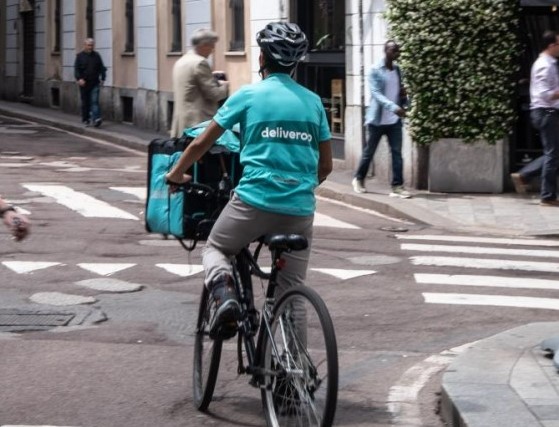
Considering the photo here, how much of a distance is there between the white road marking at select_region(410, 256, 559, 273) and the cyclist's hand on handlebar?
5.18 m

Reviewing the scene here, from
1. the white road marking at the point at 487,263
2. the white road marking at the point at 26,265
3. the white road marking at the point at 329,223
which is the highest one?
the white road marking at the point at 329,223

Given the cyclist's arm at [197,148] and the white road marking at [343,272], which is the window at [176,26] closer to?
the white road marking at [343,272]

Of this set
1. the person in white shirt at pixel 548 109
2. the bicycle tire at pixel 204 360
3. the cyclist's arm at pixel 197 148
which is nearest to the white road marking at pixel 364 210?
the person in white shirt at pixel 548 109

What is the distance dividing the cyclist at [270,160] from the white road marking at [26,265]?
15.5ft

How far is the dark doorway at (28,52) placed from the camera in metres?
38.1

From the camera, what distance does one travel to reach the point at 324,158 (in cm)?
654

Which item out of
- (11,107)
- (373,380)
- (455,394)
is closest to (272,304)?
(455,394)

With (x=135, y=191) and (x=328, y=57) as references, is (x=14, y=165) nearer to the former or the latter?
(x=135, y=191)

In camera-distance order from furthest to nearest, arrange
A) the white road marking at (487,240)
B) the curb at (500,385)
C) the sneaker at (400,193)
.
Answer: the sneaker at (400,193) → the white road marking at (487,240) → the curb at (500,385)

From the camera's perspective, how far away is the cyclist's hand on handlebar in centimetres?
652

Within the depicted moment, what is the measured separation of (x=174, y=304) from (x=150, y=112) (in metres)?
19.2

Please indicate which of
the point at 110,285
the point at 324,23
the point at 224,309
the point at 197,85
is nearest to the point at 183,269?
the point at 110,285

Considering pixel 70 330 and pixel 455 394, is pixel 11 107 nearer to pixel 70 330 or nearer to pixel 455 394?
pixel 70 330

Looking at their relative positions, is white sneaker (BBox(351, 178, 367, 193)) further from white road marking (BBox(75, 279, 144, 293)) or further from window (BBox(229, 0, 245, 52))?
window (BBox(229, 0, 245, 52))
